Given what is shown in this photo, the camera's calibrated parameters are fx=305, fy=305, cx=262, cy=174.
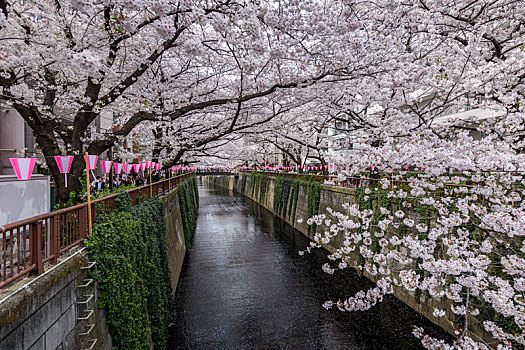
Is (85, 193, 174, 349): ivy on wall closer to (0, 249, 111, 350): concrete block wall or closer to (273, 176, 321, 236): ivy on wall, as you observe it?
(0, 249, 111, 350): concrete block wall

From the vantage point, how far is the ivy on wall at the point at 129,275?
5195mm

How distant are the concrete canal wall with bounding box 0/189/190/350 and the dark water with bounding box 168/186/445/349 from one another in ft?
17.4

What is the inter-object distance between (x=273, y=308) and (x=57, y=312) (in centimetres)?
875

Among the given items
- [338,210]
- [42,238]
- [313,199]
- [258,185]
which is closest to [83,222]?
[42,238]

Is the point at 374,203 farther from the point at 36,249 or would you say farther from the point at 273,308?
the point at 36,249

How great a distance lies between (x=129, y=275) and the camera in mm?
5852

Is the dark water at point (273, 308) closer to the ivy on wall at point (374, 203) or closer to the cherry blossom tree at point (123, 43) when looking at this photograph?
the ivy on wall at point (374, 203)

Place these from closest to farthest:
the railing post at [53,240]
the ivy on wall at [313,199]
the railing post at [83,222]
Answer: the railing post at [53,240]
the railing post at [83,222]
the ivy on wall at [313,199]

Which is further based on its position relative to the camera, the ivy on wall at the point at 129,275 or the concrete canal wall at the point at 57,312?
the ivy on wall at the point at 129,275

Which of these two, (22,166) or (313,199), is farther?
(313,199)

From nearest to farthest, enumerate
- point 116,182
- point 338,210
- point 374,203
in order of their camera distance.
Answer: point 374,203, point 116,182, point 338,210

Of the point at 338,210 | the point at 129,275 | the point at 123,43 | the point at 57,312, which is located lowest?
the point at 338,210

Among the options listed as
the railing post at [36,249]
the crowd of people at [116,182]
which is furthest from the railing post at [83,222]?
the crowd of people at [116,182]

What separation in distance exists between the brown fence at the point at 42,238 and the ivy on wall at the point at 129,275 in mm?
312
